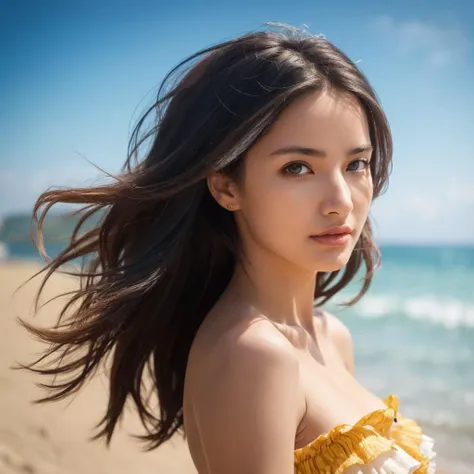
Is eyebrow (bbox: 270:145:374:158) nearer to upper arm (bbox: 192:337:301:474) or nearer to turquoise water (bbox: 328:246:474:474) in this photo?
upper arm (bbox: 192:337:301:474)

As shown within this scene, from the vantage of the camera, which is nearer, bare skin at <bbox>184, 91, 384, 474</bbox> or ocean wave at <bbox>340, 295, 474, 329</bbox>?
bare skin at <bbox>184, 91, 384, 474</bbox>

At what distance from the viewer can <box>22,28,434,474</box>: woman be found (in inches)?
68.9

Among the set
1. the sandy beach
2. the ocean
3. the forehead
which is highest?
the ocean

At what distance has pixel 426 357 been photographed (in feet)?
32.4

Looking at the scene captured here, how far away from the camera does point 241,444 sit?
5.46 ft

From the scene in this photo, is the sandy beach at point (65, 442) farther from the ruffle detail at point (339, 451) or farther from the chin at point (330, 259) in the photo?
the ruffle detail at point (339, 451)

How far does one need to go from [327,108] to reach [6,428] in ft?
10.9

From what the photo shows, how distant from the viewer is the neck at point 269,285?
2100mm

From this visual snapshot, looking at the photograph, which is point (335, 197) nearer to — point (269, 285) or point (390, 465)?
point (269, 285)

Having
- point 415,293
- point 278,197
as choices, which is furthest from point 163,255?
point 415,293

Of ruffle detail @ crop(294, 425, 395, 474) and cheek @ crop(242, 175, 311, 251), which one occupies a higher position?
cheek @ crop(242, 175, 311, 251)

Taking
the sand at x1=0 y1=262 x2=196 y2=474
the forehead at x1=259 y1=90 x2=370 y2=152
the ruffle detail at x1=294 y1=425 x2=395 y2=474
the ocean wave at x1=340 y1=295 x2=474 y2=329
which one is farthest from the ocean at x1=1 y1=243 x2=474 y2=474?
the sand at x1=0 y1=262 x2=196 y2=474

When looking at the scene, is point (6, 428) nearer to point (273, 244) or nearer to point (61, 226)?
point (61, 226)

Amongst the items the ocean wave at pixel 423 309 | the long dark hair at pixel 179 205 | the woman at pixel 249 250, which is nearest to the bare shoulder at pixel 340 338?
the woman at pixel 249 250
